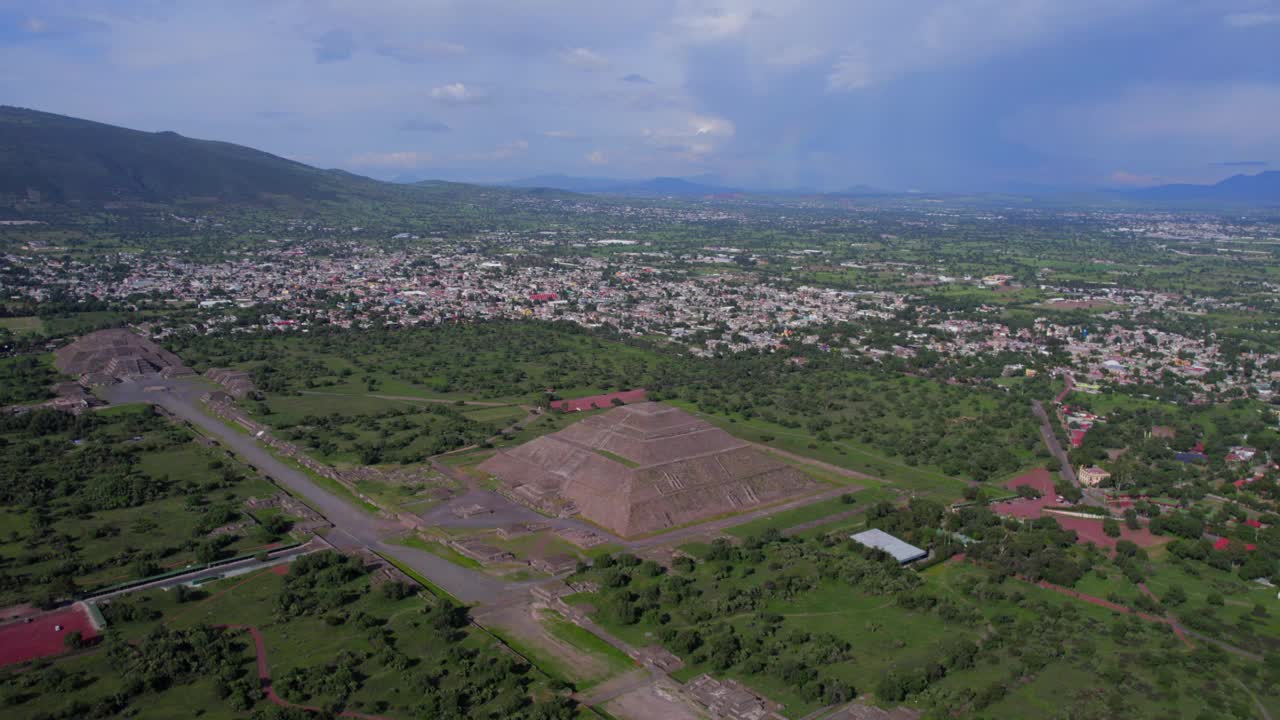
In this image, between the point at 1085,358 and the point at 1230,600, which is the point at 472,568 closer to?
the point at 1230,600

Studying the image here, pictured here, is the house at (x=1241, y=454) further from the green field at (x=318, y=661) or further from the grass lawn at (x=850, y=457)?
the green field at (x=318, y=661)

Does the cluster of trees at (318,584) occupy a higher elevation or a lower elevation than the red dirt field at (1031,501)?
higher

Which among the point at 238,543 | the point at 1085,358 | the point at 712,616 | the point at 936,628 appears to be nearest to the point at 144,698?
the point at 238,543

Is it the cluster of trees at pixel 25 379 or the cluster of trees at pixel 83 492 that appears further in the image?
the cluster of trees at pixel 25 379

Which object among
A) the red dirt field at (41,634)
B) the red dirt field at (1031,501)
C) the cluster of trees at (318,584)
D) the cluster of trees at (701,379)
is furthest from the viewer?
the cluster of trees at (701,379)

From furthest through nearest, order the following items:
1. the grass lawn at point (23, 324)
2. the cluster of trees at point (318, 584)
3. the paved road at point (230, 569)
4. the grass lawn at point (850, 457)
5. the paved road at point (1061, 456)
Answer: the grass lawn at point (23, 324) < the grass lawn at point (850, 457) < the paved road at point (1061, 456) < the paved road at point (230, 569) < the cluster of trees at point (318, 584)

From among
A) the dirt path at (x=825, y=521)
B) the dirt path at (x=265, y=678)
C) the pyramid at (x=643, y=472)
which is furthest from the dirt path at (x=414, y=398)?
the dirt path at (x=265, y=678)
